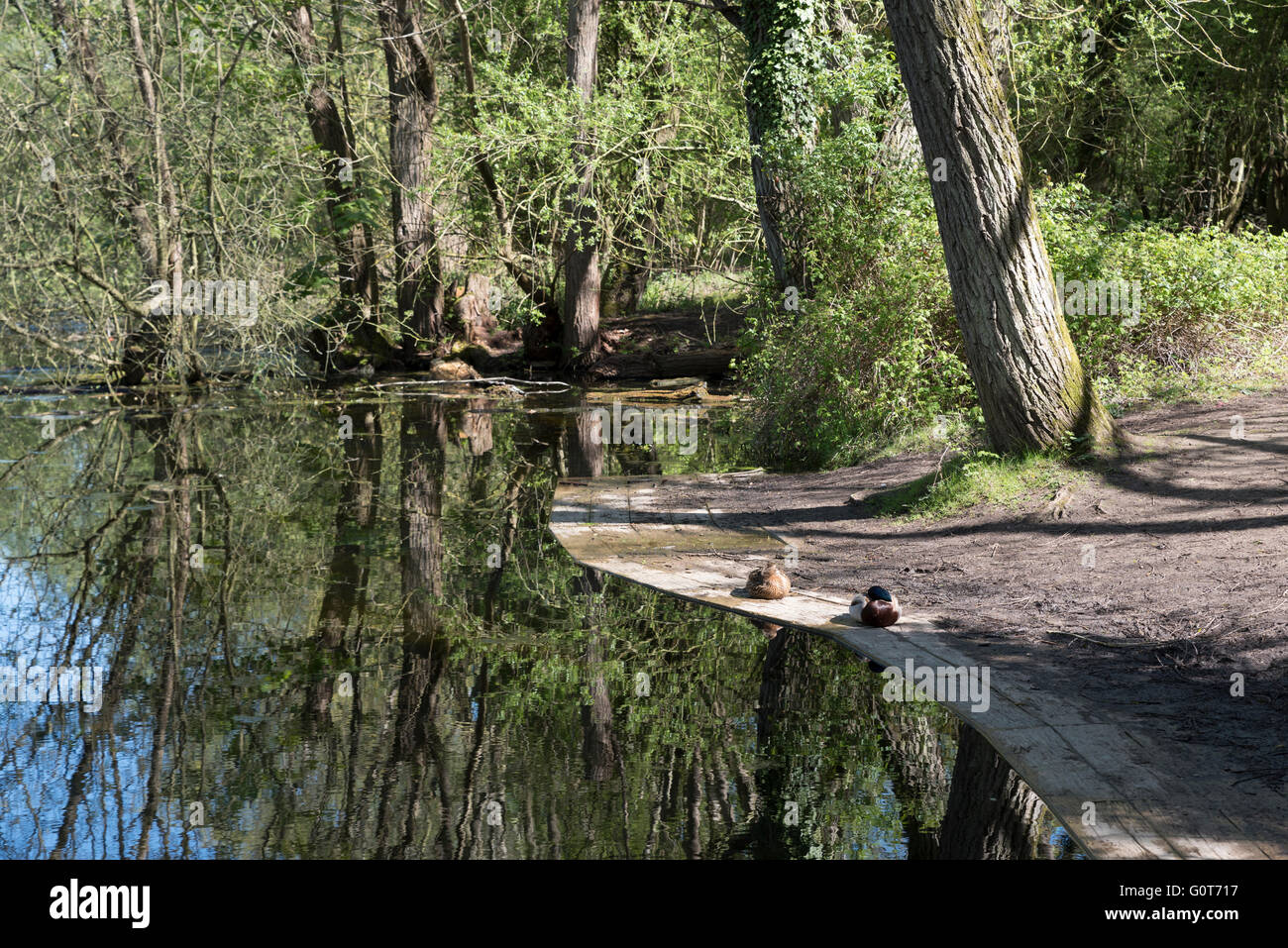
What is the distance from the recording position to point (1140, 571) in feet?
25.0

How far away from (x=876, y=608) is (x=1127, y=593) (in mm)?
1587

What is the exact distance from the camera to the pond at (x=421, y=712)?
15.3 ft

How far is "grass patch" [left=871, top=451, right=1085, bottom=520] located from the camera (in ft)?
30.8

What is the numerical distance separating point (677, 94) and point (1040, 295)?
12.2 meters

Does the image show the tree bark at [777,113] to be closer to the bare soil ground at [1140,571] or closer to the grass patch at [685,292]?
the bare soil ground at [1140,571]

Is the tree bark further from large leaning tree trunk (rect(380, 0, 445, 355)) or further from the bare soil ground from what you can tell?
large leaning tree trunk (rect(380, 0, 445, 355))

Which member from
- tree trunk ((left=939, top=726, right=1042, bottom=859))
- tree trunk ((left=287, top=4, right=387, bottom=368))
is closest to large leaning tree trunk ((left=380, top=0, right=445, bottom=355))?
tree trunk ((left=287, top=4, right=387, bottom=368))

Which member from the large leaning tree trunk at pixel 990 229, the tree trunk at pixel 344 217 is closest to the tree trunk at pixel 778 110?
the large leaning tree trunk at pixel 990 229

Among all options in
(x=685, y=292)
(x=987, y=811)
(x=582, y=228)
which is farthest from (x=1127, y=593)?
(x=685, y=292)

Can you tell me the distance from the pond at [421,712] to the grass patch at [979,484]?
289cm

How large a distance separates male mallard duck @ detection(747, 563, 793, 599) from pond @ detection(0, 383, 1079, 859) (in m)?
0.43

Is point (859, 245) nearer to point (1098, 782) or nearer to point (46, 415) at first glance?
point (1098, 782)

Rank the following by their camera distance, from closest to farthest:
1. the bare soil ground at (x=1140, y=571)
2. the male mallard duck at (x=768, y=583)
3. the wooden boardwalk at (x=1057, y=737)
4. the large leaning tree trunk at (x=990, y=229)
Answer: the wooden boardwalk at (x=1057, y=737) < the bare soil ground at (x=1140, y=571) < the male mallard duck at (x=768, y=583) < the large leaning tree trunk at (x=990, y=229)
